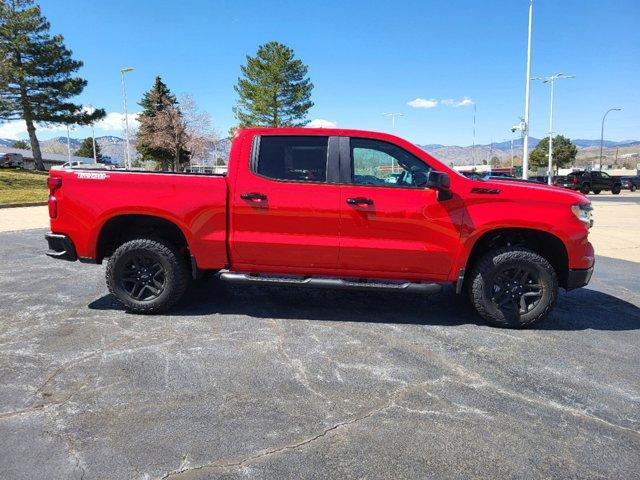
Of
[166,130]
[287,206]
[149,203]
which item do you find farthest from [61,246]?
[166,130]

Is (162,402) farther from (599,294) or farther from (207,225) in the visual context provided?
(599,294)

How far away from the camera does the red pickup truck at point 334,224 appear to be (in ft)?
15.2

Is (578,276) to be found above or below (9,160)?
below

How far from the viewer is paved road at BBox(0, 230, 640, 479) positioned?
262cm

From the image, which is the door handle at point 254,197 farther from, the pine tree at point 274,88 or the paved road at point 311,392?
the pine tree at point 274,88

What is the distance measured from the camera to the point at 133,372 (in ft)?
12.0

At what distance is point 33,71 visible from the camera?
35844mm

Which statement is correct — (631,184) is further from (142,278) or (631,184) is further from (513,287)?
(142,278)

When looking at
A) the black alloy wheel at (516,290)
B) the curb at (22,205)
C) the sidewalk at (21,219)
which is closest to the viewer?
the black alloy wheel at (516,290)

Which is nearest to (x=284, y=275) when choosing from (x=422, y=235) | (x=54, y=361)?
(x=422, y=235)

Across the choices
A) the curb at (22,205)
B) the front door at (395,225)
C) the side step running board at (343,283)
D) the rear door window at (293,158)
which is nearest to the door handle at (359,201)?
the front door at (395,225)

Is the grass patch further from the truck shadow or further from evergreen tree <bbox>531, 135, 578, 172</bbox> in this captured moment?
evergreen tree <bbox>531, 135, 578, 172</bbox>

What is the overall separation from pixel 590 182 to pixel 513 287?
120 ft

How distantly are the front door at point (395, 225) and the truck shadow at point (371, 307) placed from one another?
0.67 metres
